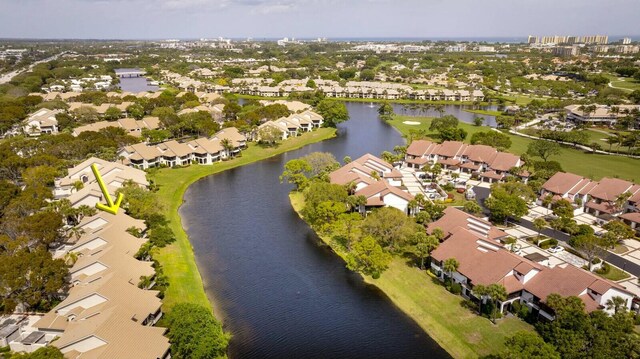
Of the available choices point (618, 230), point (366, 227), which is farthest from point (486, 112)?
point (366, 227)

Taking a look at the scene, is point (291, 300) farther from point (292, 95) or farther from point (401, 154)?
point (292, 95)

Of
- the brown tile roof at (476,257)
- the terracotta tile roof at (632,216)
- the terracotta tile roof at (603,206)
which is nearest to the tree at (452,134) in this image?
the terracotta tile roof at (603,206)

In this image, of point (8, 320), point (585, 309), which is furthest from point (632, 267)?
point (8, 320)

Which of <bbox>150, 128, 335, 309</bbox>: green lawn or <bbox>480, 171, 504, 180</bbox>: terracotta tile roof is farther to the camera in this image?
<bbox>480, 171, 504, 180</bbox>: terracotta tile roof

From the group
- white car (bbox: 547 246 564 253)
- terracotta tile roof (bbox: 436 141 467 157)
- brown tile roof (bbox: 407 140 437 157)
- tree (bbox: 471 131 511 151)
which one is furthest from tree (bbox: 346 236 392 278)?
tree (bbox: 471 131 511 151)

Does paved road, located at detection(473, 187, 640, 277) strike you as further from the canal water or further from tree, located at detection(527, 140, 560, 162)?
the canal water
